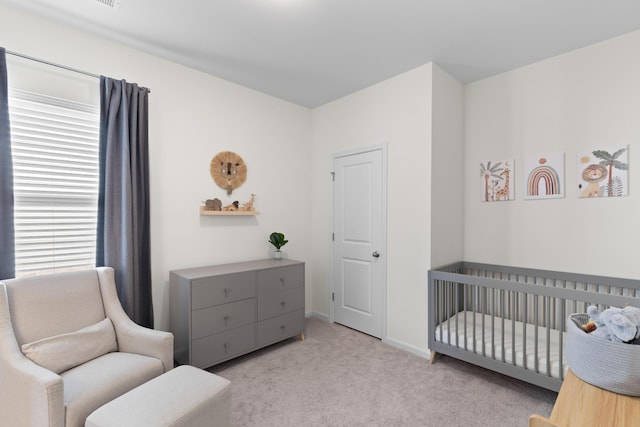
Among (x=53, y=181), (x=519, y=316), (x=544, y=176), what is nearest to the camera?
(x=53, y=181)

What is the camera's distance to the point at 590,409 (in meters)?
0.99

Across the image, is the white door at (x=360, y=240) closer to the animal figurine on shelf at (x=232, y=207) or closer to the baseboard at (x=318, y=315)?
the baseboard at (x=318, y=315)

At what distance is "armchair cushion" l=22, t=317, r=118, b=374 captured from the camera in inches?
65.1

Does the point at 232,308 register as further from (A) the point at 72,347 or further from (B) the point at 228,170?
(B) the point at 228,170

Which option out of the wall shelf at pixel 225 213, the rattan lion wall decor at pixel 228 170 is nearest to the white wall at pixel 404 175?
the rattan lion wall decor at pixel 228 170

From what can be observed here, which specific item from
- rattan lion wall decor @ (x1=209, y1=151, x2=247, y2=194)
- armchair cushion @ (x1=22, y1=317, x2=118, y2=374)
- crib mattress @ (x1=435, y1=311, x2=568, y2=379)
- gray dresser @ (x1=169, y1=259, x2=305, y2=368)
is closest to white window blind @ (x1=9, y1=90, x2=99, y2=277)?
armchair cushion @ (x1=22, y1=317, x2=118, y2=374)

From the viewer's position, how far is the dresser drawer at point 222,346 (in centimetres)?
241

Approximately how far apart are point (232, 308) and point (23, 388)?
51.8 inches

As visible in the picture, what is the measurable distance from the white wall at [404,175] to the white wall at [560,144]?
2.25ft

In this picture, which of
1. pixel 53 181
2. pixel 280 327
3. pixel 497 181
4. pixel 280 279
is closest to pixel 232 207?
pixel 280 279

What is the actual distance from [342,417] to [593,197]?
98.3 inches

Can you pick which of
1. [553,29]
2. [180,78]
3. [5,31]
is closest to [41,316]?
[5,31]

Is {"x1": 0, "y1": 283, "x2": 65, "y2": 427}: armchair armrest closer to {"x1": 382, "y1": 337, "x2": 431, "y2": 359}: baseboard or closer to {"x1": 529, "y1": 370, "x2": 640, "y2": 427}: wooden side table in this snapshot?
{"x1": 529, "y1": 370, "x2": 640, "y2": 427}: wooden side table

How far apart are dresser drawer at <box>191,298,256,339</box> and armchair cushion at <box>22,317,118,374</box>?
1.80 feet
